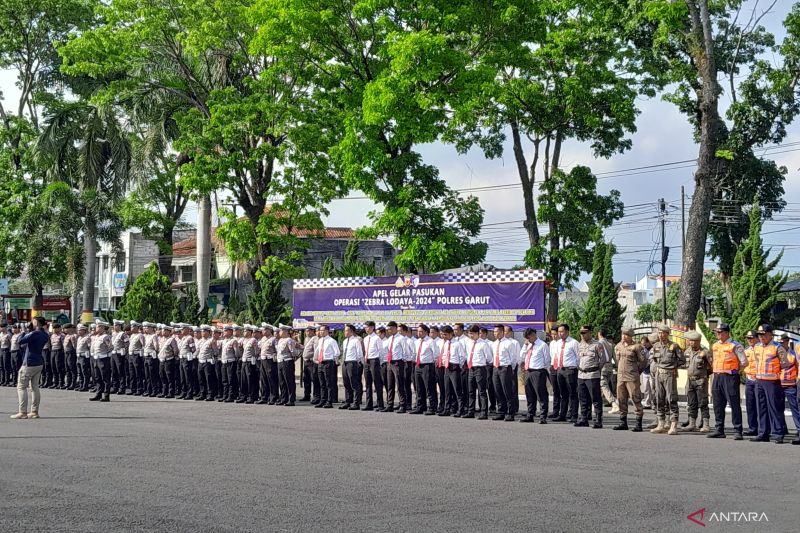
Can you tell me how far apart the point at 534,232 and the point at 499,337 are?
46.9 feet

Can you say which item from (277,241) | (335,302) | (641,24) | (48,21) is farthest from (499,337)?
(48,21)

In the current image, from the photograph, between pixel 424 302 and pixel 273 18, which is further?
pixel 273 18

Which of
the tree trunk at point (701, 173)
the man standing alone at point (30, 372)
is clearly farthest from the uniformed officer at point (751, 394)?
the man standing alone at point (30, 372)

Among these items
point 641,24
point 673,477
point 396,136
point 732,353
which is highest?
point 641,24

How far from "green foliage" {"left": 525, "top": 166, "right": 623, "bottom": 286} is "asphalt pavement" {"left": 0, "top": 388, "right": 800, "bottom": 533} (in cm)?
1482

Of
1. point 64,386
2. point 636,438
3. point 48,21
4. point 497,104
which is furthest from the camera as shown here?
point 48,21

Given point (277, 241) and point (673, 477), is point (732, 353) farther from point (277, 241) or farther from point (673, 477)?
point (277, 241)

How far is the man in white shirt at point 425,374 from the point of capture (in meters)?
18.4

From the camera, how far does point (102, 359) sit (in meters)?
22.3

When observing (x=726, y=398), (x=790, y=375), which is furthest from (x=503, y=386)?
(x=790, y=375)

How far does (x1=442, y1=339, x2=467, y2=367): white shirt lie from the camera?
18.0 m

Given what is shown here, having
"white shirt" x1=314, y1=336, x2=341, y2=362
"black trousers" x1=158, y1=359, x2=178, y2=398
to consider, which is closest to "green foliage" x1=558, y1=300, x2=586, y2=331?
"white shirt" x1=314, y1=336, x2=341, y2=362

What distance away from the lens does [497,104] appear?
30.3m

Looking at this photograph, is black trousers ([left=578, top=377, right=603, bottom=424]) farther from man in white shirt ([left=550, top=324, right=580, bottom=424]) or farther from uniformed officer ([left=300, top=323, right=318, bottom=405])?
uniformed officer ([left=300, top=323, right=318, bottom=405])
